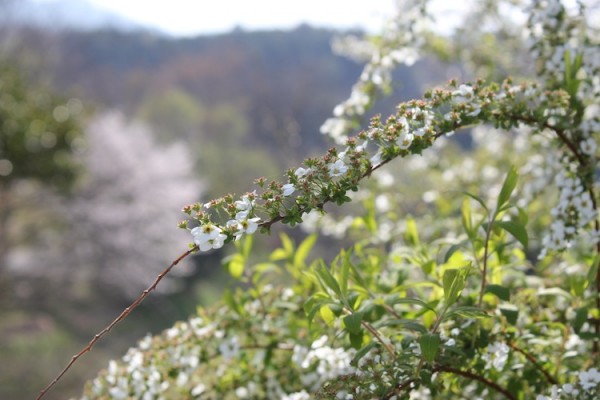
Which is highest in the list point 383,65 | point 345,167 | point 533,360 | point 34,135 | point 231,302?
point 34,135

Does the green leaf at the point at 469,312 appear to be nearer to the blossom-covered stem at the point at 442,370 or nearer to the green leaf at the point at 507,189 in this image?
the blossom-covered stem at the point at 442,370

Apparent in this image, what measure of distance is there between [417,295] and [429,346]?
0.49 m

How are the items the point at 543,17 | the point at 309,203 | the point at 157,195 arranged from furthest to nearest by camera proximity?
the point at 157,195 < the point at 543,17 < the point at 309,203

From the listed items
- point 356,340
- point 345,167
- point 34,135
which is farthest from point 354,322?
point 34,135

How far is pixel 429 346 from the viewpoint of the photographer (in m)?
0.86

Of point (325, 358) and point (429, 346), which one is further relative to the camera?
point (325, 358)

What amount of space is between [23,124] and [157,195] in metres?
5.06

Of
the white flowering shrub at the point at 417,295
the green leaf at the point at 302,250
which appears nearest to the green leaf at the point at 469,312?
the white flowering shrub at the point at 417,295

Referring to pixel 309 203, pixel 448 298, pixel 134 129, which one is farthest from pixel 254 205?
pixel 134 129

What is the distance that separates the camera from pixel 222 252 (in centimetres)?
1285

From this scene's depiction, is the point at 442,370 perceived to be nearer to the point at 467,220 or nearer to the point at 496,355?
the point at 496,355

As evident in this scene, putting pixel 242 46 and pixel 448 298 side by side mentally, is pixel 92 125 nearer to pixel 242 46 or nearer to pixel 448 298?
pixel 448 298

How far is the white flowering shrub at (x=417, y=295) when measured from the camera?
889 mm

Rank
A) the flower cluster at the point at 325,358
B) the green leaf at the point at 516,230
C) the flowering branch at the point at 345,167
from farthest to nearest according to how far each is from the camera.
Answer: the flower cluster at the point at 325,358, the green leaf at the point at 516,230, the flowering branch at the point at 345,167
